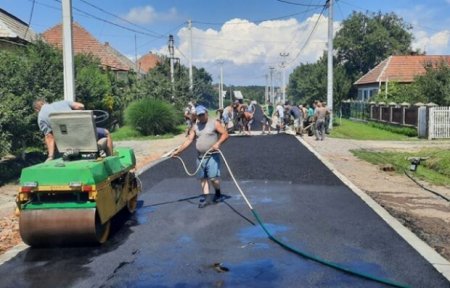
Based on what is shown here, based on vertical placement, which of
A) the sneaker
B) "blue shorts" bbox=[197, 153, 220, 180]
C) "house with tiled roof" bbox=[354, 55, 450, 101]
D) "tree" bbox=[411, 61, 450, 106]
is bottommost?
the sneaker

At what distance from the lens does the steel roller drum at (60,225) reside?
647 cm

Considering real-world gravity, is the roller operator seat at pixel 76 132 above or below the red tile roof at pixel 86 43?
below

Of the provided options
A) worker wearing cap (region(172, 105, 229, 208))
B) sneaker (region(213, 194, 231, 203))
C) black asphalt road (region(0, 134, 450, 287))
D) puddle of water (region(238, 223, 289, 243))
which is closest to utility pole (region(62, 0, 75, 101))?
black asphalt road (region(0, 134, 450, 287))

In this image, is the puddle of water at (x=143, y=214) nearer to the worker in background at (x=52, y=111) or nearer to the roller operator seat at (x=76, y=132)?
the worker in background at (x=52, y=111)

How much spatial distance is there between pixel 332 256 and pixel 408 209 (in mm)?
3874

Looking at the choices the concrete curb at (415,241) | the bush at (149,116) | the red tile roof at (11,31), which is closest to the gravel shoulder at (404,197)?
the concrete curb at (415,241)

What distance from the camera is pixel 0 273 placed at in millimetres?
5824

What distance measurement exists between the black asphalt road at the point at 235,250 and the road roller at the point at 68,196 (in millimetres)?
241

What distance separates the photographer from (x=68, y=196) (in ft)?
21.9

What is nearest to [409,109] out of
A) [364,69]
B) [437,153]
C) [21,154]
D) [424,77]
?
[424,77]

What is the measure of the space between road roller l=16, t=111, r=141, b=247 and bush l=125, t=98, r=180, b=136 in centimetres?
2191

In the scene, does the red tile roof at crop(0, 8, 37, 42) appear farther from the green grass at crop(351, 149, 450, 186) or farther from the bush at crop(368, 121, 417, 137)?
the bush at crop(368, 121, 417, 137)

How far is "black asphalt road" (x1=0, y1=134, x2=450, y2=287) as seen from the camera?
17.9 ft

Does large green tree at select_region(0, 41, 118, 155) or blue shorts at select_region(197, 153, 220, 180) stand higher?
large green tree at select_region(0, 41, 118, 155)
